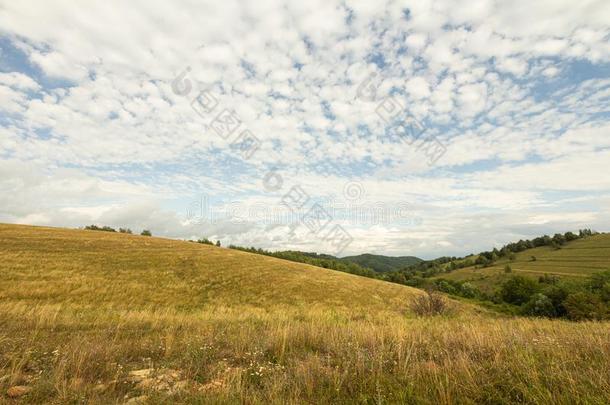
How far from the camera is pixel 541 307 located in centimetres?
6306

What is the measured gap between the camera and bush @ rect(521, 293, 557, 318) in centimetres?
6078

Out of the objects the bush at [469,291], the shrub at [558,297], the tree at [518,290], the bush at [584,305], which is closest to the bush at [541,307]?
the shrub at [558,297]

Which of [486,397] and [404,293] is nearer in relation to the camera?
[486,397]

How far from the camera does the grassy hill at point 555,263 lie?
109m

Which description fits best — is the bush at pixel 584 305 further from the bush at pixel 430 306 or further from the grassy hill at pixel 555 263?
the grassy hill at pixel 555 263

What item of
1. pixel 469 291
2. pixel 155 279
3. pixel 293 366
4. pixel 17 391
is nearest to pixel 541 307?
pixel 469 291

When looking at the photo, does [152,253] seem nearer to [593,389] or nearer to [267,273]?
[267,273]

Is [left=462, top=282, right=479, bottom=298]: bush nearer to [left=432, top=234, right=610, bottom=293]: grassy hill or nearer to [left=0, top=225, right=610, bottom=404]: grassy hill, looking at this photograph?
[left=432, top=234, right=610, bottom=293]: grassy hill

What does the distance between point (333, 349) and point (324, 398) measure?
238 centimetres

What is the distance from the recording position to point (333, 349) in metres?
6.54

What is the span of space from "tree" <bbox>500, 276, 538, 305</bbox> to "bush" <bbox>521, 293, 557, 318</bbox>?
1403cm

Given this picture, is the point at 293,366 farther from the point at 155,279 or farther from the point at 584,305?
the point at 584,305

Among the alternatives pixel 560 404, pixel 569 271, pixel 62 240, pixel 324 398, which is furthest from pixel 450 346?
pixel 569 271

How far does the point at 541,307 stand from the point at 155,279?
73.6 meters
